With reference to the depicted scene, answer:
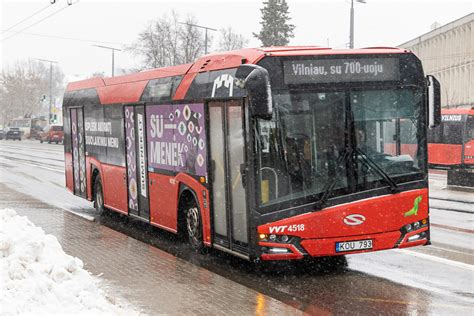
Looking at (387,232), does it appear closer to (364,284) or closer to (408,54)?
(364,284)

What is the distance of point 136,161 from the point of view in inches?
567

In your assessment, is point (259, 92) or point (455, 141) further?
point (455, 141)

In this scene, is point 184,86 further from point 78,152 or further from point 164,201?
point 78,152

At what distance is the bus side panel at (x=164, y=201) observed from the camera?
1259 centimetres

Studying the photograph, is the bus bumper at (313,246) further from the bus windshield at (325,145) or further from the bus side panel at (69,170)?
the bus side panel at (69,170)

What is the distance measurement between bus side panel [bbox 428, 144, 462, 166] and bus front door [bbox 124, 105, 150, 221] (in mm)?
25015

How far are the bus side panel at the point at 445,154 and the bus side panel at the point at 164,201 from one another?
84.8 ft

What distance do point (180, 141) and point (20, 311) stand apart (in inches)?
231

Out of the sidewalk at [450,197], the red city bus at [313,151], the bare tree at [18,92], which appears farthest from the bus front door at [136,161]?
the bare tree at [18,92]

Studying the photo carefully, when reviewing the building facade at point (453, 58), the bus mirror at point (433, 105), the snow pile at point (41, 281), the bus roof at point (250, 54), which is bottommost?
the snow pile at point (41, 281)

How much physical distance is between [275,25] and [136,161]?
6517 centimetres

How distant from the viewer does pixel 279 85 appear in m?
9.67

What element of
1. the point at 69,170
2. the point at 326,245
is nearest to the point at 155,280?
the point at 326,245

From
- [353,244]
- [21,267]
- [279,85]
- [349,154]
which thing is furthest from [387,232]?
[21,267]
